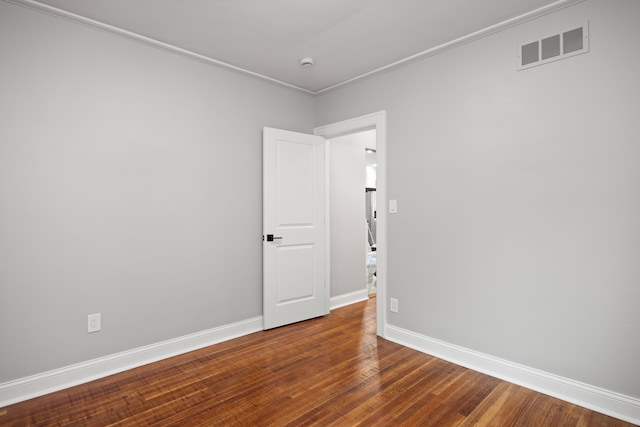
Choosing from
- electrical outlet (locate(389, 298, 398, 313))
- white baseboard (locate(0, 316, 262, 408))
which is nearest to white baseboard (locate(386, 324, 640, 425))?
electrical outlet (locate(389, 298, 398, 313))

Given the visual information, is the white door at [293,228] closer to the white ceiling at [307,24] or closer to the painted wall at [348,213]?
the painted wall at [348,213]

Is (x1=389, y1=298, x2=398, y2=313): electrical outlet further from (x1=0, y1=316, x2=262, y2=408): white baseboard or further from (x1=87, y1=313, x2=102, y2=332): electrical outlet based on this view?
(x1=87, y1=313, x2=102, y2=332): electrical outlet

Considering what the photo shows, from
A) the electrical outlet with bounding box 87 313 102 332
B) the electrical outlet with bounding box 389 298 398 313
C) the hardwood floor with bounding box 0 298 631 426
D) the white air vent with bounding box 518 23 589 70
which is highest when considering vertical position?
the white air vent with bounding box 518 23 589 70

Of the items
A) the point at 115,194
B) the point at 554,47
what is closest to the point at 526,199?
the point at 554,47

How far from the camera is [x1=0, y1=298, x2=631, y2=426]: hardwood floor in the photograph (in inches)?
80.6

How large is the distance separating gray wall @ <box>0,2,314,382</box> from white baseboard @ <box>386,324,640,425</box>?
5.77 feet

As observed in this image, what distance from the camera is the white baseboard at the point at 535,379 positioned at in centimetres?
206

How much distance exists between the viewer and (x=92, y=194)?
257cm

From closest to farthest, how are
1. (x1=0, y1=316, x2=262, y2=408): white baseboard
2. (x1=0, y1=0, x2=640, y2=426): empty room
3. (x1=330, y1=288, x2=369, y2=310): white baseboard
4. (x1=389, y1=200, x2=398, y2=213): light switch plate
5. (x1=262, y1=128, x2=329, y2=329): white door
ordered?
(x1=0, y1=0, x2=640, y2=426): empty room < (x1=0, y1=316, x2=262, y2=408): white baseboard < (x1=389, y1=200, x2=398, y2=213): light switch plate < (x1=262, y1=128, x2=329, y2=329): white door < (x1=330, y1=288, x2=369, y2=310): white baseboard

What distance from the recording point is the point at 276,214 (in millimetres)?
3617

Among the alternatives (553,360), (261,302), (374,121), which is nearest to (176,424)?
(261,302)

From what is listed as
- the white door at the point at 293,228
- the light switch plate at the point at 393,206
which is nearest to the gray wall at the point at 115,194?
the white door at the point at 293,228

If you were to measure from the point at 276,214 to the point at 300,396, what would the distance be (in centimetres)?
183

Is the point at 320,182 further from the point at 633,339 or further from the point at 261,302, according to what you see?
the point at 633,339
